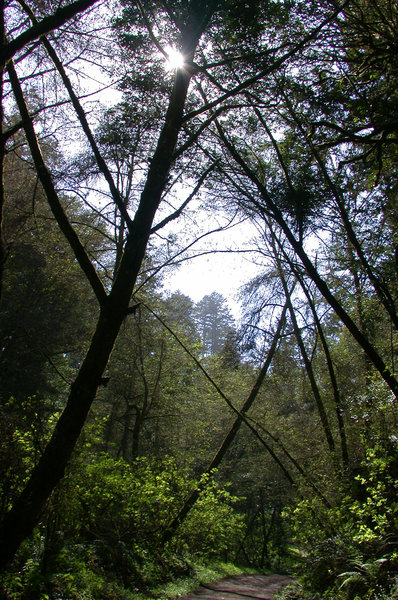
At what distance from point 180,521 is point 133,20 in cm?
933

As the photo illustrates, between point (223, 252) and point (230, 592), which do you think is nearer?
point (223, 252)

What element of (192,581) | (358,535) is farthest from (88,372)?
(192,581)

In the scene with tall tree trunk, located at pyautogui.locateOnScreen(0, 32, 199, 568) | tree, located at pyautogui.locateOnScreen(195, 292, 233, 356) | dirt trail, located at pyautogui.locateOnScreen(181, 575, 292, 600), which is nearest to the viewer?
tall tree trunk, located at pyautogui.locateOnScreen(0, 32, 199, 568)

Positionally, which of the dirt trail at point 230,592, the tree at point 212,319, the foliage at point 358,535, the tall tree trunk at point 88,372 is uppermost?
the tree at point 212,319

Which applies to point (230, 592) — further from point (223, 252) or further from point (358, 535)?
point (223, 252)

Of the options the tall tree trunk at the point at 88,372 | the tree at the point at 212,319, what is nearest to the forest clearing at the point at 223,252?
the tall tree trunk at the point at 88,372

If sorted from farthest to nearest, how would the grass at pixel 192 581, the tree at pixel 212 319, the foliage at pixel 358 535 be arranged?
the tree at pixel 212 319 < the grass at pixel 192 581 < the foliage at pixel 358 535

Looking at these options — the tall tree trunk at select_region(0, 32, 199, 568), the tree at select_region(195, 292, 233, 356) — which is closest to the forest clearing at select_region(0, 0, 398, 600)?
the tall tree trunk at select_region(0, 32, 199, 568)

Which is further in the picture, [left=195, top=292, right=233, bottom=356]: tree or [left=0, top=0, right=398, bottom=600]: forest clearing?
[left=195, top=292, right=233, bottom=356]: tree

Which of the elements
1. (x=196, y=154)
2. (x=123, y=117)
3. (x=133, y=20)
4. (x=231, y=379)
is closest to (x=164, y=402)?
(x=231, y=379)

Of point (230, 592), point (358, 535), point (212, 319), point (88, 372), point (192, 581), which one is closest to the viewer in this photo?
point (88, 372)

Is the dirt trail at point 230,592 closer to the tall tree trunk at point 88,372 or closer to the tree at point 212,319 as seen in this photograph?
the tall tree trunk at point 88,372

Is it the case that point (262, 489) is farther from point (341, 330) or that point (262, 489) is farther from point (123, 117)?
point (123, 117)

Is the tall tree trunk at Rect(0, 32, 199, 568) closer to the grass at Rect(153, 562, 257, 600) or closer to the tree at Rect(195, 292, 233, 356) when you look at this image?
the grass at Rect(153, 562, 257, 600)
